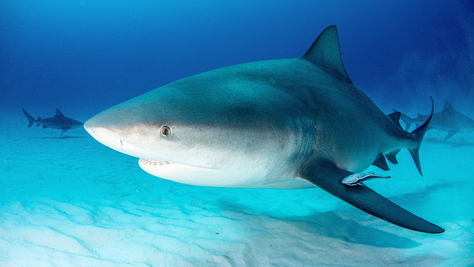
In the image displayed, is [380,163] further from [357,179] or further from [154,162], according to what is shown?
[154,162]

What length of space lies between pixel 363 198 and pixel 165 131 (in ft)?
4.60

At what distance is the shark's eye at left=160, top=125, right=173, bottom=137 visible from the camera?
135 centimetres

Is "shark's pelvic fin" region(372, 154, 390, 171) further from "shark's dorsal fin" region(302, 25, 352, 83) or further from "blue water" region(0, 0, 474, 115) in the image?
"blue water" region(0, 0, 474, 115)

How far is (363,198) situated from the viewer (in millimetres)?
1610

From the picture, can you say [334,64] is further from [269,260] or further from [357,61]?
[357,61]

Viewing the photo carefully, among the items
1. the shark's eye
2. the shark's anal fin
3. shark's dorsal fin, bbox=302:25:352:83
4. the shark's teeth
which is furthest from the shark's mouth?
shark's dorsal fin, bbox=302:25:352:83

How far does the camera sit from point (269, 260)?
2080mm

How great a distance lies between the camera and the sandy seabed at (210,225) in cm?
211

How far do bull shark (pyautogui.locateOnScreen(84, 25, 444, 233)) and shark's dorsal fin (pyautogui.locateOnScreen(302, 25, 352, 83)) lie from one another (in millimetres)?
529

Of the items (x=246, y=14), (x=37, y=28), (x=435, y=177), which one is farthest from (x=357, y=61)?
(x=37, y=28)

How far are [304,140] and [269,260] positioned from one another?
1.12 meters

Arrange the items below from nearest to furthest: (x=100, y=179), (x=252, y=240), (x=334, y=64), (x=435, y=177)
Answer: (x=252, y=240), (x=334, y=64), (x=100, y=179), (x=435, y=177)

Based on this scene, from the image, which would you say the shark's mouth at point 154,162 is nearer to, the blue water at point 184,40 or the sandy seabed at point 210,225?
the sandy seabed at point 210,225

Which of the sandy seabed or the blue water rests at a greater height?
the blue water
